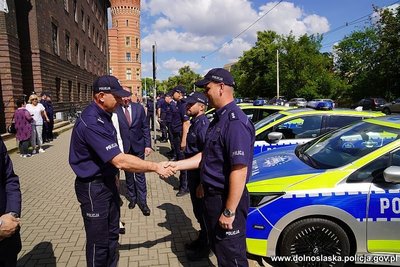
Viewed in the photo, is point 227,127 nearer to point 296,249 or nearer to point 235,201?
point 235,201

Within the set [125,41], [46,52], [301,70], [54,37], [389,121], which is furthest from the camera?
[125,41]

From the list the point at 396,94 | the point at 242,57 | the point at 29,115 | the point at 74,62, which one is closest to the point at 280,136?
the point at 29,115

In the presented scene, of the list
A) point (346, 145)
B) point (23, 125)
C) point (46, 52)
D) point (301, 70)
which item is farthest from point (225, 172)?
point (301, 70)

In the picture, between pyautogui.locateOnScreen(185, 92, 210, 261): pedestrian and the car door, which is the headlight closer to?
pyautogui.locateOnScreen(185, 92, 210, 261): pedestrian

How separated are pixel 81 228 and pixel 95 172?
235 centimetres

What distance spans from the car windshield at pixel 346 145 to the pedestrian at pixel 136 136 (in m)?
2.53

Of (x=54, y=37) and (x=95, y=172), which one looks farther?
(x=54, y=37)

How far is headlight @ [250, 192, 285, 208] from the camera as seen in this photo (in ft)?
10.7

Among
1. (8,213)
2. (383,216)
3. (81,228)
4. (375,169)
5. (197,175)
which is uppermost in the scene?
(375,169)

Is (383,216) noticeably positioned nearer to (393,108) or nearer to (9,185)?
(9,185)

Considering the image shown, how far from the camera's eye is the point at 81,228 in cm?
464

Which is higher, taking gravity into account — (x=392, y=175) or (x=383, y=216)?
(x=392, y=175)

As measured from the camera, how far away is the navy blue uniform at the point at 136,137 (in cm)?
506

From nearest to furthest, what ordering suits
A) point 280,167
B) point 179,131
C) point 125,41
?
point 280,167 → point 179,131 → point 125,41
